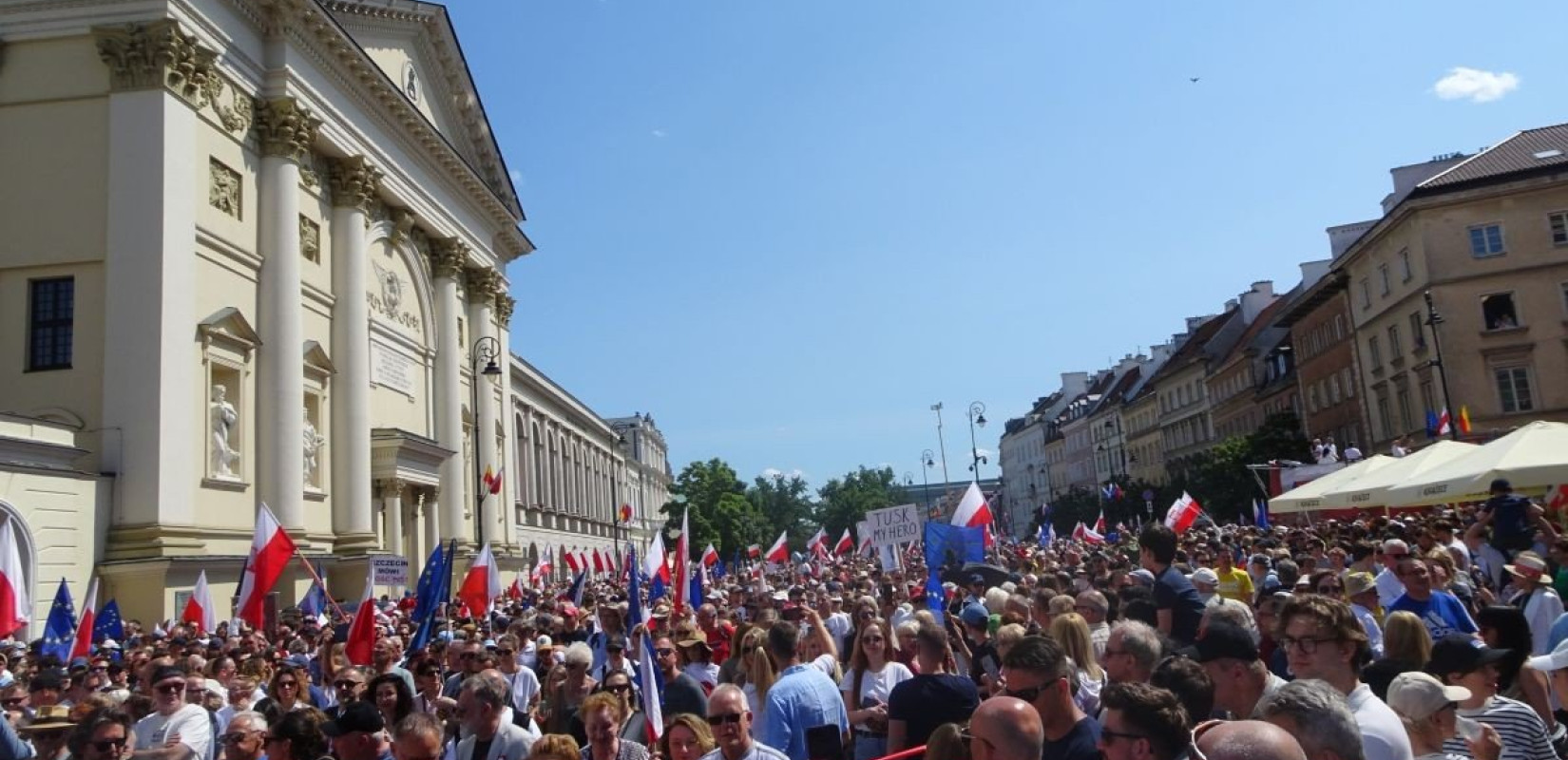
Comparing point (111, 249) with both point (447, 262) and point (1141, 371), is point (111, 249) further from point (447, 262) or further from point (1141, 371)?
point (1141, 371)

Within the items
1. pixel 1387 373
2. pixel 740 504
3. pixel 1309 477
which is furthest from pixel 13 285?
pixel 740 504

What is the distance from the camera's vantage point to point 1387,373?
49.8 meters

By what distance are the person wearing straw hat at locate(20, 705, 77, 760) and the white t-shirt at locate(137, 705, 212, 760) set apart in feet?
1.39

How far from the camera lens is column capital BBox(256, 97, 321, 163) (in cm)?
2611

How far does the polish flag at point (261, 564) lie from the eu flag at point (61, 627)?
3.20 meters

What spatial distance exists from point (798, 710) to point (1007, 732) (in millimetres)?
2982

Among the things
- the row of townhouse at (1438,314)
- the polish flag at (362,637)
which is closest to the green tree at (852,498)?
the row of townhouse at (1438,314)

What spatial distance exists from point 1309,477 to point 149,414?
28996 millimetres

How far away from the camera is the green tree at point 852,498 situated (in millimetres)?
160875

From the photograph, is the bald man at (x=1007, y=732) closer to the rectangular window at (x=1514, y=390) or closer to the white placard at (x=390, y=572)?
the white placard at (x=390, y=572)

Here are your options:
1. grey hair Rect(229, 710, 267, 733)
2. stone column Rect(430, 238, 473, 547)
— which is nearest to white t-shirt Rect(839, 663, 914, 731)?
grey hair Rect(229, 710, 267, 733)

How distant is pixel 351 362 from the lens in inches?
1159

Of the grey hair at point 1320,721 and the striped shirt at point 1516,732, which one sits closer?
the grey hair at point 1320,721

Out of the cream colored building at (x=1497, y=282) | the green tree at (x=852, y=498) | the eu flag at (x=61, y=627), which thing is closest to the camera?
the eu flag at (x=61, y=627)
